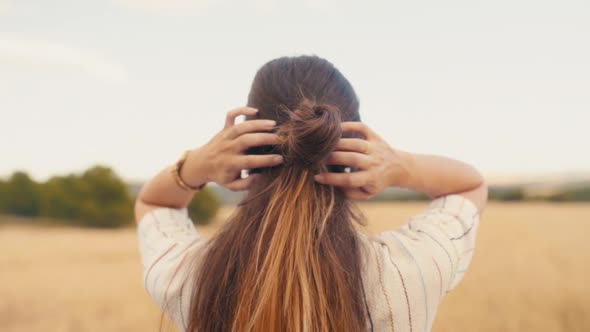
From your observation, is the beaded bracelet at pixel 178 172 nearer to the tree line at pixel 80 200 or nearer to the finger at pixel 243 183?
the finger at pixel 243 183

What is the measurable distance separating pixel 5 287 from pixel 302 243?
28.9 ft

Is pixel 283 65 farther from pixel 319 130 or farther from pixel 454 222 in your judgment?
pixel 454 222

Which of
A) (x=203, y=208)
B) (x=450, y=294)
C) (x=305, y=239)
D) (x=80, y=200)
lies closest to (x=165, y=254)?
(x=305, y=239)

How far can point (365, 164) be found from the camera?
1174mm

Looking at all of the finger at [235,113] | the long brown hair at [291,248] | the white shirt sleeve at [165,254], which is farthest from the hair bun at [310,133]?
the white shirt sleeve at [165,254]

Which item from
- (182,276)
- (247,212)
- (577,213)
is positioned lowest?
(577,213)

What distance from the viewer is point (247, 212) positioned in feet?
3.90

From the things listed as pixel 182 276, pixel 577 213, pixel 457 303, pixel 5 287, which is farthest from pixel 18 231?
pixel 577 213

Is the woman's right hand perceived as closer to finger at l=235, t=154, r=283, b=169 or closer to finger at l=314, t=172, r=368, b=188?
finger at l=314, t=172, r=368, b=188

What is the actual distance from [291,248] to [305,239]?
0.14 ft

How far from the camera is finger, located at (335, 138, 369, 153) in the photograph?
3.76ft

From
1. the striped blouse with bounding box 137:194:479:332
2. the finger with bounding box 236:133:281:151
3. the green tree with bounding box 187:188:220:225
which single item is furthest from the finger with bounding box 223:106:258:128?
the green tree with bounding box 187:188:220:225

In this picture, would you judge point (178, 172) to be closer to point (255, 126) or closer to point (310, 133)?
point (255, 126)

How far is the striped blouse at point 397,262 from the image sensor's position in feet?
3.54
